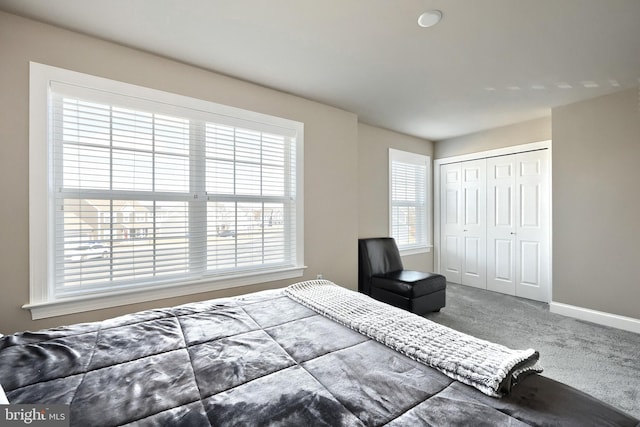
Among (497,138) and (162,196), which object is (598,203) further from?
(162,196)

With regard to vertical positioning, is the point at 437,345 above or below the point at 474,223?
below

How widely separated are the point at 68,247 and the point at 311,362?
2.00m

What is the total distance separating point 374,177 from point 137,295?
10.8 ft

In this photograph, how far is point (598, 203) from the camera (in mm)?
3084

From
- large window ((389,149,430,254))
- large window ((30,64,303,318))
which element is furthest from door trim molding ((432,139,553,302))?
large window ((30,64,303,318))

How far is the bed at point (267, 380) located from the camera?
2.55 feet

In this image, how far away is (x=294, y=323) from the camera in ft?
4.77

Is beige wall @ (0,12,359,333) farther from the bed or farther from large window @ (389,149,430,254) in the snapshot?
large window @ (389,149,430,254)

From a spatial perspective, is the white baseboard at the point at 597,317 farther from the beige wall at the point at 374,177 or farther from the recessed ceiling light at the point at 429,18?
the recessed ceiling light at the point at 429,18

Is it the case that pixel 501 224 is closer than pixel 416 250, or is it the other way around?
pixel 501 224

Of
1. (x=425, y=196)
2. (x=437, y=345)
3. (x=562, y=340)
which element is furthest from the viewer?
(x=425, y=196)

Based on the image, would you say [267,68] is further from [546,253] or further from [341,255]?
[546,253]

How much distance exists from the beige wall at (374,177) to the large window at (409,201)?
0.12 meters

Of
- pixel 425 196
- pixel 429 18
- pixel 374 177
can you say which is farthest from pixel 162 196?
pixel 425 196
